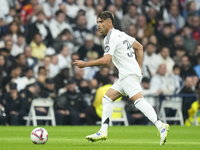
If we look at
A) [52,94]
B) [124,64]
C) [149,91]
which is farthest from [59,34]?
[124,64]

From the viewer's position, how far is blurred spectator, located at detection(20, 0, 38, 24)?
16600 mm

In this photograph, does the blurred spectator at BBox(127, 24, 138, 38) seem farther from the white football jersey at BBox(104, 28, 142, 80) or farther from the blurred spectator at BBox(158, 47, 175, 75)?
the white football jersey at BBox(104, 28, 142, 80)

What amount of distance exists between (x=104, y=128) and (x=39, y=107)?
23.6 feet

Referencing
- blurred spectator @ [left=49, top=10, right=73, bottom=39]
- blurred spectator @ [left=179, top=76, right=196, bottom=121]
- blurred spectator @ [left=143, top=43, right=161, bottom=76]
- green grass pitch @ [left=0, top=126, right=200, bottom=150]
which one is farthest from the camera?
blurred spectator @ [left=143, top=43, right=161, bottom=76]

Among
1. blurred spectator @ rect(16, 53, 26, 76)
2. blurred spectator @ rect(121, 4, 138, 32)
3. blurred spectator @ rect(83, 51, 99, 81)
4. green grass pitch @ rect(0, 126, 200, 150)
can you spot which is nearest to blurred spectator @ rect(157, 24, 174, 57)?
blurred spectator @ rect(121, 4, 138, 32)

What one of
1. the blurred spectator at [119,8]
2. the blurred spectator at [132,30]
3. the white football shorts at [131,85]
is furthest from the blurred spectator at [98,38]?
the white football shorts at [131,85]

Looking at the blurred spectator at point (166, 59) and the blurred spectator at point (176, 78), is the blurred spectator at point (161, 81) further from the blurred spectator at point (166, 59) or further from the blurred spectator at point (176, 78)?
the blurred spectator at point (166, 59)

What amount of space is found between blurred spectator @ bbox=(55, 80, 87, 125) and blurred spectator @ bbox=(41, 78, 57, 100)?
0.82 feet

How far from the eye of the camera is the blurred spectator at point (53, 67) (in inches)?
612

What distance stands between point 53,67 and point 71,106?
1542 mm

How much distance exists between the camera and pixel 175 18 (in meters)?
19.2

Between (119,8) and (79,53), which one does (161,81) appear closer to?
(79,53)

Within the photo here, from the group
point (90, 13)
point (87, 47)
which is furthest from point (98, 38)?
point (90, 13)

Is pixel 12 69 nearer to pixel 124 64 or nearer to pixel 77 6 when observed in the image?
pixel 77 6
